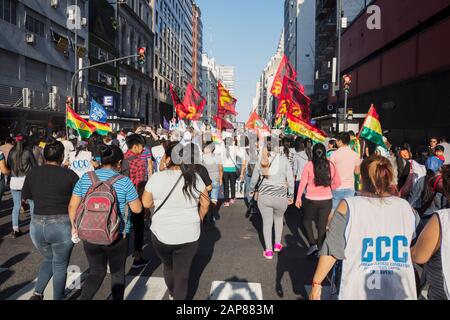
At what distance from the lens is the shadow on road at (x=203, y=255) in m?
5.22

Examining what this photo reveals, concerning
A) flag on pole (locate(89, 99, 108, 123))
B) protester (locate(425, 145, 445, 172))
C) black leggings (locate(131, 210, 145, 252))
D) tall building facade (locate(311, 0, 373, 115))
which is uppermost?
tall building facade (locate(311, 0, 373, 115))

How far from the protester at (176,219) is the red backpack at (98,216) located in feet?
1.22

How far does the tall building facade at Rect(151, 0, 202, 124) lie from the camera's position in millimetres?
62250

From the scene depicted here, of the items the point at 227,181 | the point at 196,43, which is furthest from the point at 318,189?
the point at 196,43

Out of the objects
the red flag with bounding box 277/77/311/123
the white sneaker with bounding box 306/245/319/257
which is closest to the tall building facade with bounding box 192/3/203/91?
the red flag with bounding box 277/77/311/123

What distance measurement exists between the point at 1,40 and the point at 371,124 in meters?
20.6

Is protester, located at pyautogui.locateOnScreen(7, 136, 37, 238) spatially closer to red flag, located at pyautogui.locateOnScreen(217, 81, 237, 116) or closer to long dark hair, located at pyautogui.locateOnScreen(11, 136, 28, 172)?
long dark hair, located at pyautogui.locateOnScreen(11, 136, 28, 172)

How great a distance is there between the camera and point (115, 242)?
13.0 ft

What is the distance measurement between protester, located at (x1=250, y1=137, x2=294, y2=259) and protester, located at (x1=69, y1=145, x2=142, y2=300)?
284 cm

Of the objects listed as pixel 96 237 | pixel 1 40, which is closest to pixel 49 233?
pixel 96 237

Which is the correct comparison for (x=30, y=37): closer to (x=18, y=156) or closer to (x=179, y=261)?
(x=18, y=156)

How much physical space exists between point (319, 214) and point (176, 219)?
3.28 m

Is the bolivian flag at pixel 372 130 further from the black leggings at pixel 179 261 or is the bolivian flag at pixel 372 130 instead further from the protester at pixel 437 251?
the protester at pixel 437 251

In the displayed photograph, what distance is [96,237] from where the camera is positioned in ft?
12.4
